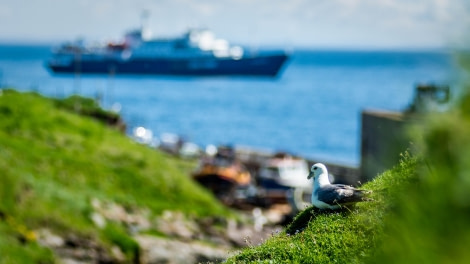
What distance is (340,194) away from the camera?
6840 millimetres

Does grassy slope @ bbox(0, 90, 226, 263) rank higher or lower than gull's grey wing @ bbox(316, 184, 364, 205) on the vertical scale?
higher

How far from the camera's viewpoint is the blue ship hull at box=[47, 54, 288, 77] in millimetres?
150250

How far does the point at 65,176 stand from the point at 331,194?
14.3 meters

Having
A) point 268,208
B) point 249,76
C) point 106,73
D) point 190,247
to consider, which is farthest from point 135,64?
point 190,247

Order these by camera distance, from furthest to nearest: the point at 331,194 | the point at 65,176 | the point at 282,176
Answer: the point at 282,176, the point at 65,176, the point at 331,194

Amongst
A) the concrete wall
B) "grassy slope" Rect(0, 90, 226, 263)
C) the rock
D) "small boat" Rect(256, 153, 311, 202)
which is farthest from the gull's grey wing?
"small boat" Rect(256, 153, 311, 202)

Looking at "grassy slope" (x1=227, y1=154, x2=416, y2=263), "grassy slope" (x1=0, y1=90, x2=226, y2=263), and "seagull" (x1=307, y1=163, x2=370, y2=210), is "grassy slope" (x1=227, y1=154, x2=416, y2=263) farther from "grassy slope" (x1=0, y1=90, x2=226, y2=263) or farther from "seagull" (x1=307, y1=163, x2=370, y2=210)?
"grassy slope" (x1=0, y1=90, x2=226, y2=263)

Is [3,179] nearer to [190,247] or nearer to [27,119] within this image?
[190,247]

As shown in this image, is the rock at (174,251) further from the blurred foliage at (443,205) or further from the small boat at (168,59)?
the small boat at (168,59)

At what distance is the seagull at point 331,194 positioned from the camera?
22.3ft

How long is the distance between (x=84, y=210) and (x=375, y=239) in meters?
13.3

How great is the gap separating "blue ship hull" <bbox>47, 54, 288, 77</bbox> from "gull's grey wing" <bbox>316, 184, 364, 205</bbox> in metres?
143

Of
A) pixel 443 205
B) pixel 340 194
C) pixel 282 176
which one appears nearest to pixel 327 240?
pixel 340 194

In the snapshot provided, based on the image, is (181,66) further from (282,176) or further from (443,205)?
(443,205)
